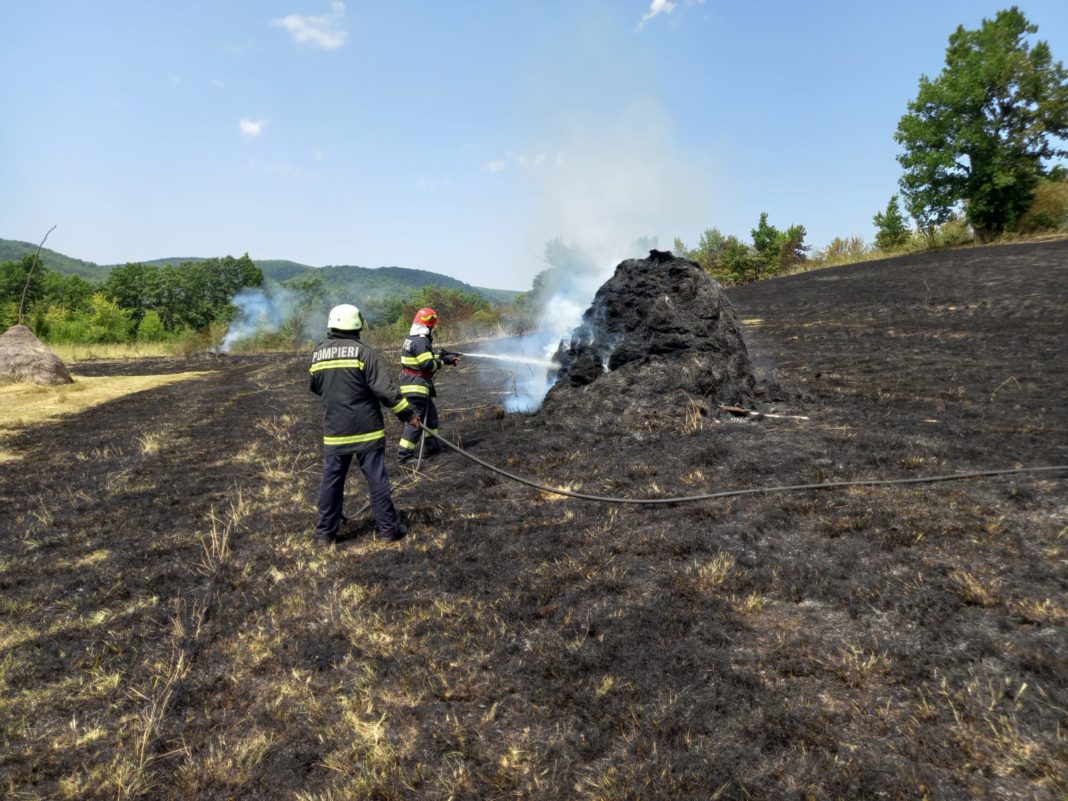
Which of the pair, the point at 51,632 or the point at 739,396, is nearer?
the point at 51,632

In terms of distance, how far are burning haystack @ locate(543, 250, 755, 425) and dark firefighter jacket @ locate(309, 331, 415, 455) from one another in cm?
448

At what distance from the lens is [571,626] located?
4105 millimetres

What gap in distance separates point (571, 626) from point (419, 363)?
499 centimetres

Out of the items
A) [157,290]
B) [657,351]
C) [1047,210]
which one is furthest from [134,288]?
[1047,210]

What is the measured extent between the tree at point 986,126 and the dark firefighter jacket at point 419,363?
28862 millimetres

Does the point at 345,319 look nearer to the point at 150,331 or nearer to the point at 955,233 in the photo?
the point at 955,233

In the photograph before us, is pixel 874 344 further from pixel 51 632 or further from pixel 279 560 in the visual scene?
pixel 51 632

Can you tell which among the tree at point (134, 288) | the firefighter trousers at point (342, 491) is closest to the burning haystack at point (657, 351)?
the firefighter trousers at point (342, 491)

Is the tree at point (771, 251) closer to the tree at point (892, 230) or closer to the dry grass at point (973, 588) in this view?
the tree at point (892, 230)

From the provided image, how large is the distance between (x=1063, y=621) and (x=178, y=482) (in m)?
9.22

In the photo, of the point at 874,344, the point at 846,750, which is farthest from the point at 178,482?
the point at 874,344

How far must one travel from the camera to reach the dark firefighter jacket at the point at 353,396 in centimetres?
562

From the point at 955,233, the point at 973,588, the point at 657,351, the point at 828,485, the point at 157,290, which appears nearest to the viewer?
the point at 973,588

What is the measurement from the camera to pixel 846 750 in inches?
112
